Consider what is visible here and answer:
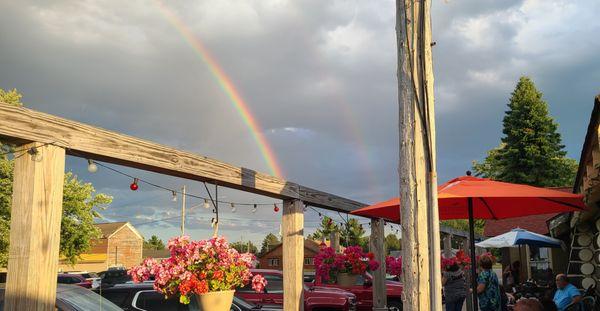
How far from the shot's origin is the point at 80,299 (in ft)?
19.0

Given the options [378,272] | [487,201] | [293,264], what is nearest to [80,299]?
[293,264]

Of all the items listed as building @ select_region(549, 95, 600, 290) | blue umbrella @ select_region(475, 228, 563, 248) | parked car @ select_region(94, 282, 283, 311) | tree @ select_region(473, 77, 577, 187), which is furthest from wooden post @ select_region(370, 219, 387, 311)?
tree @ select_region(473, 77, 577, 187)

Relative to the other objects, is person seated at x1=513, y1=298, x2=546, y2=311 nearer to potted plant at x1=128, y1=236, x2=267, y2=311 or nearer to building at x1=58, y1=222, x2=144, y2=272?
potted plant at x1=128, y1=236, x2=267, y2=311

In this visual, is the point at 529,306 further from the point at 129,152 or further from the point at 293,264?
the point at 129,152

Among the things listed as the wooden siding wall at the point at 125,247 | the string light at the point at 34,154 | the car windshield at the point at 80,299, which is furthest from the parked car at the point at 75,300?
the wooden siding wall at the point at 125,247

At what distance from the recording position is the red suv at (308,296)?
11773mm

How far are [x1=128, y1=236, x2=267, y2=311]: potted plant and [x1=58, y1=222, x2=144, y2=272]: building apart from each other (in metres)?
70.3

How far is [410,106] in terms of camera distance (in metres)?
4.16

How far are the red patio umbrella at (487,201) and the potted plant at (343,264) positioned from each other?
1.57 meters

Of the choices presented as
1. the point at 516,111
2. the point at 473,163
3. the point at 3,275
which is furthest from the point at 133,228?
the point at 3,275

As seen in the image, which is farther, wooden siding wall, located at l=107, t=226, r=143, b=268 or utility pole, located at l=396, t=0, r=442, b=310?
wooden siding wall, located at l=107, t=226, r=143, b=268

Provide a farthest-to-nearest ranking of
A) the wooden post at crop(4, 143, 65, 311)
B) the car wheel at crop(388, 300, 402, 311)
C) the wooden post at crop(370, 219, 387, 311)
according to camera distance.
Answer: the car wheel at crop(388, 300, 402, 311) → the wooden post at crop(370, 219, 387, 311) → the wooden post at crop(4, 143, 65, 311)

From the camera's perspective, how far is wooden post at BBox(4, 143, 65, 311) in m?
4.14

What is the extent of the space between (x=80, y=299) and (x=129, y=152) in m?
1.77
